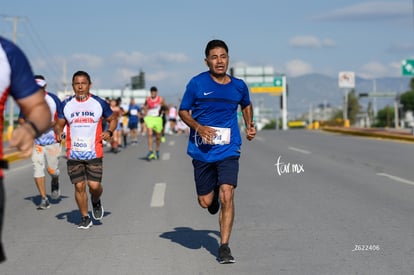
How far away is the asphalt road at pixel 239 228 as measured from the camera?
6176 mm

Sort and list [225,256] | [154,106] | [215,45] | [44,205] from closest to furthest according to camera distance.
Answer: [225,256] → [215,45] → [44,205] → [154,106]

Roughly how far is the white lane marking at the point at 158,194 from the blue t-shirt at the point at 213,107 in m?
3.85

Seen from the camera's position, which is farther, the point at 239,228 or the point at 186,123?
the point at 239,228

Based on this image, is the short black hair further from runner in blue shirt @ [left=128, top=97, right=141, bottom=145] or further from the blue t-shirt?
runner in blue shirt @ [left=128, top=97, right=141, bottom=145]

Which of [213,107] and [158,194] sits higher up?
[213,107]

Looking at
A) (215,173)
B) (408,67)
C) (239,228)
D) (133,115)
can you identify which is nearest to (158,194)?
(239,228)

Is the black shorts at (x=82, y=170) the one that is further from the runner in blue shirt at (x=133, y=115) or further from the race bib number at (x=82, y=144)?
the runner in blue shirt at (x=133, y=115)

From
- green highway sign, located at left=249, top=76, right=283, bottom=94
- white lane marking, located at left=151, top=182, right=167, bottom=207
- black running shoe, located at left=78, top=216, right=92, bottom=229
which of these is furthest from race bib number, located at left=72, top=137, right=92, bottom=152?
green highway sign, located at left=249, top=76, right=283, bottom=94

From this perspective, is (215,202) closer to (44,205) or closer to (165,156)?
(44,205)

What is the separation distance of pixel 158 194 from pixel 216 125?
206 inches

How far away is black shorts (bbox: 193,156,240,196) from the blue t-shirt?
0.05 m

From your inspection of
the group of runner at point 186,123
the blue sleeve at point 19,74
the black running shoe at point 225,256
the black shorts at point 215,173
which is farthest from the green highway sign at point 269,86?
the blue sleeve at point 19,74

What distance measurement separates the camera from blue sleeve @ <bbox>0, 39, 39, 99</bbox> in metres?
3.30

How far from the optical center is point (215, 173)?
6.58m
